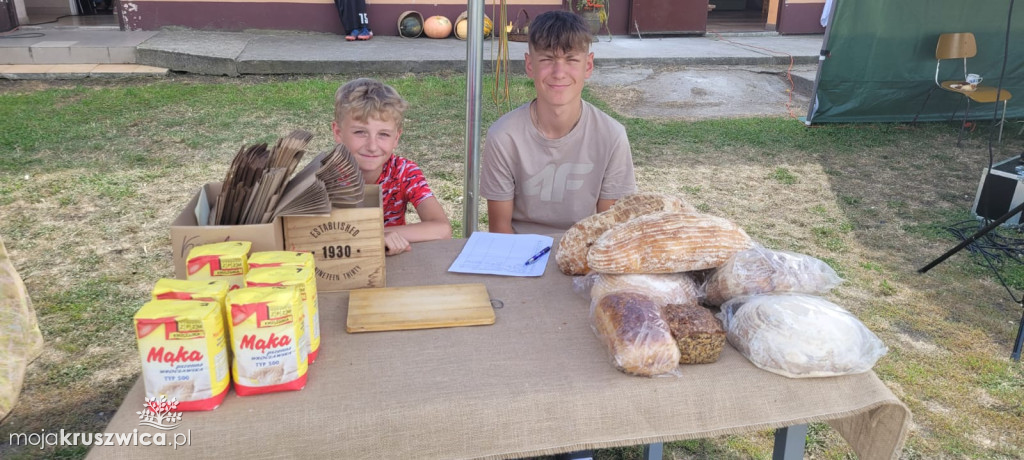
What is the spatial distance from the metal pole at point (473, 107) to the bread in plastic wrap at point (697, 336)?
145cm

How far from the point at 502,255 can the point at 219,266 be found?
35.5 inches

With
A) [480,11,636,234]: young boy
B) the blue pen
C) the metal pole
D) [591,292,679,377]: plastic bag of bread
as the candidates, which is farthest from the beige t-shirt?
[591,292,679,377]: plastic bag of bread

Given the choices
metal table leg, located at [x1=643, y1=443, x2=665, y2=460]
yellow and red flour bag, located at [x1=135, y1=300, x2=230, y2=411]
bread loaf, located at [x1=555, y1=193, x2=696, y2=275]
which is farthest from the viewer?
metal table leg, located at [x1=643, y1=443, x2=665, y2=460]

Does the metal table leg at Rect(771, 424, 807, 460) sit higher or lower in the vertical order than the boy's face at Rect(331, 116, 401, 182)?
lower

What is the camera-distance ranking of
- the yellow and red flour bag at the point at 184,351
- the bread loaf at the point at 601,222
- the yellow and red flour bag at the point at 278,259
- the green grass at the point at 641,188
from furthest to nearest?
1. the green grass at the point at 641,188
2. the bread loaf at the point at 601,222
3. the yellow and red flour bag at the point at 278,259
4. the yellow and red flour bag at the point at 184,351

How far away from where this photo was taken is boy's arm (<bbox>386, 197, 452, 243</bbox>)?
244 centimetres

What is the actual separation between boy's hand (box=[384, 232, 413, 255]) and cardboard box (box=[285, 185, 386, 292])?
0.78 feet

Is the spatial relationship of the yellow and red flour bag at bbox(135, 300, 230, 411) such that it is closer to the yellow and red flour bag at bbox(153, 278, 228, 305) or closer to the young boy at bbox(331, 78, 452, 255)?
the yellow and red flour bag at bbox(153, 278, 228, 305)

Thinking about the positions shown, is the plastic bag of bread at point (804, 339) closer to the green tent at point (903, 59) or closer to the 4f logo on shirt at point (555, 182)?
the 4f logo on shirt at point (555, 182)

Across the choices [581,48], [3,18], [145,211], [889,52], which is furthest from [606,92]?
[3,18]

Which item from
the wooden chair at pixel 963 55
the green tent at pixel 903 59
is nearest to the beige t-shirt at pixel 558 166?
the green tent at pixel 903 59

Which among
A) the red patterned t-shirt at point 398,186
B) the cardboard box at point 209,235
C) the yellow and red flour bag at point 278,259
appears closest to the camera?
the yellow and red flour bag at point 278,259

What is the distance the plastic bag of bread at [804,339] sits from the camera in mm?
1458

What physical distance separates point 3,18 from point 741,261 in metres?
11.2
